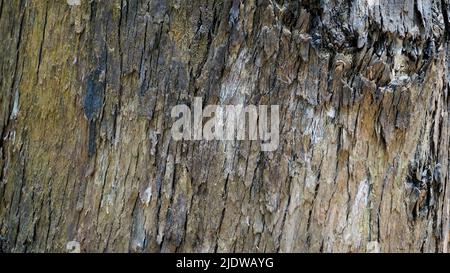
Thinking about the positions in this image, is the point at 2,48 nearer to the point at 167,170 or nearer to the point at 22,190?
the point at 22,190

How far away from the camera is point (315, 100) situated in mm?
1606

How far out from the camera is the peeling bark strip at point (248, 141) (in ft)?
5.27

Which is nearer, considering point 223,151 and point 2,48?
point 223,151

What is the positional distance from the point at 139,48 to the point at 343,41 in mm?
498

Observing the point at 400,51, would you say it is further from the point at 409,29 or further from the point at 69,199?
the point at 69,199

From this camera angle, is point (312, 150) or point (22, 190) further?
point (22, 190)

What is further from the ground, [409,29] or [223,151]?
[409,29]

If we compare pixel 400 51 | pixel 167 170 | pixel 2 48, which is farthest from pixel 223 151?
pixel 2 48

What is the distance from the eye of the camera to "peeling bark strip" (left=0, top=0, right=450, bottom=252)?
161cm

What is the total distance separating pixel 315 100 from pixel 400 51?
0.25 meters

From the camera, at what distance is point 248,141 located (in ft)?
5.29
